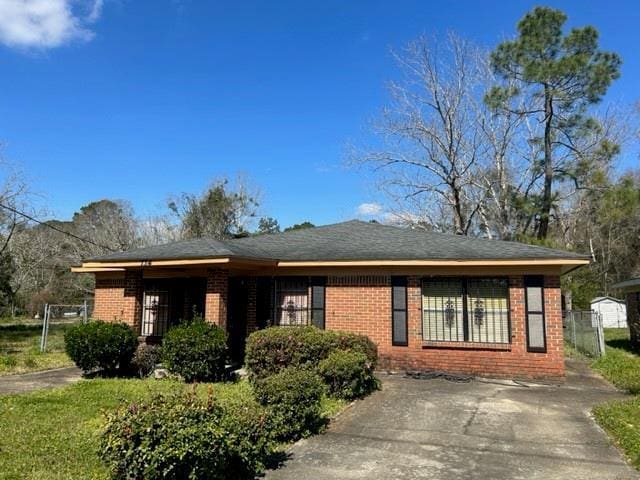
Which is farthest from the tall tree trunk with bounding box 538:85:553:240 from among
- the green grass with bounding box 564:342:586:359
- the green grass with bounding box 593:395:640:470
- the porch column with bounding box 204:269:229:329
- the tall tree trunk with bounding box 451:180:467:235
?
the porch column with bounding box 204:269:229:329

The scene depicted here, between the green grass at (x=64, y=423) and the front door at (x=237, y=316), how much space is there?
2596mm

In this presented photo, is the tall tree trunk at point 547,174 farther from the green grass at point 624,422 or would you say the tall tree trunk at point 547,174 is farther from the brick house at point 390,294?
the green grass at point 624,422

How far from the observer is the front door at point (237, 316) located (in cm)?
1198

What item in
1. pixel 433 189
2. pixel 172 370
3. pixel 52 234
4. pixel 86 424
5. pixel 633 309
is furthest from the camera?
pixel 52 234

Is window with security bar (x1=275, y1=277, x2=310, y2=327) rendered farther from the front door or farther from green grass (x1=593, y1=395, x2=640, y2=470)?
green grass (x1=593, y1=395, x2=640, y2=470)

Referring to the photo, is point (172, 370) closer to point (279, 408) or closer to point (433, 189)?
point (279, 408)

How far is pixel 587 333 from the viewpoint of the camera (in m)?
15.1

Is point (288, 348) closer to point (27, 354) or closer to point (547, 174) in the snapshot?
point (27, 354)

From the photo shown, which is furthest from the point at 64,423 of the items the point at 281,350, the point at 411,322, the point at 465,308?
the point at 465,308

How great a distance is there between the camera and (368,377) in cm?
863

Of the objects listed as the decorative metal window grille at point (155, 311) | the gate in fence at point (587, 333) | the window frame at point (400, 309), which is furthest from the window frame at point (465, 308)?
the decorative metal window grille at point (155, 311)

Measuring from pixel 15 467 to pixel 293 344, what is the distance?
4487mm

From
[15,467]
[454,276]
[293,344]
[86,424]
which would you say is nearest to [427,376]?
[454,276]

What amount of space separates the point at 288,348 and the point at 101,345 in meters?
4.14
